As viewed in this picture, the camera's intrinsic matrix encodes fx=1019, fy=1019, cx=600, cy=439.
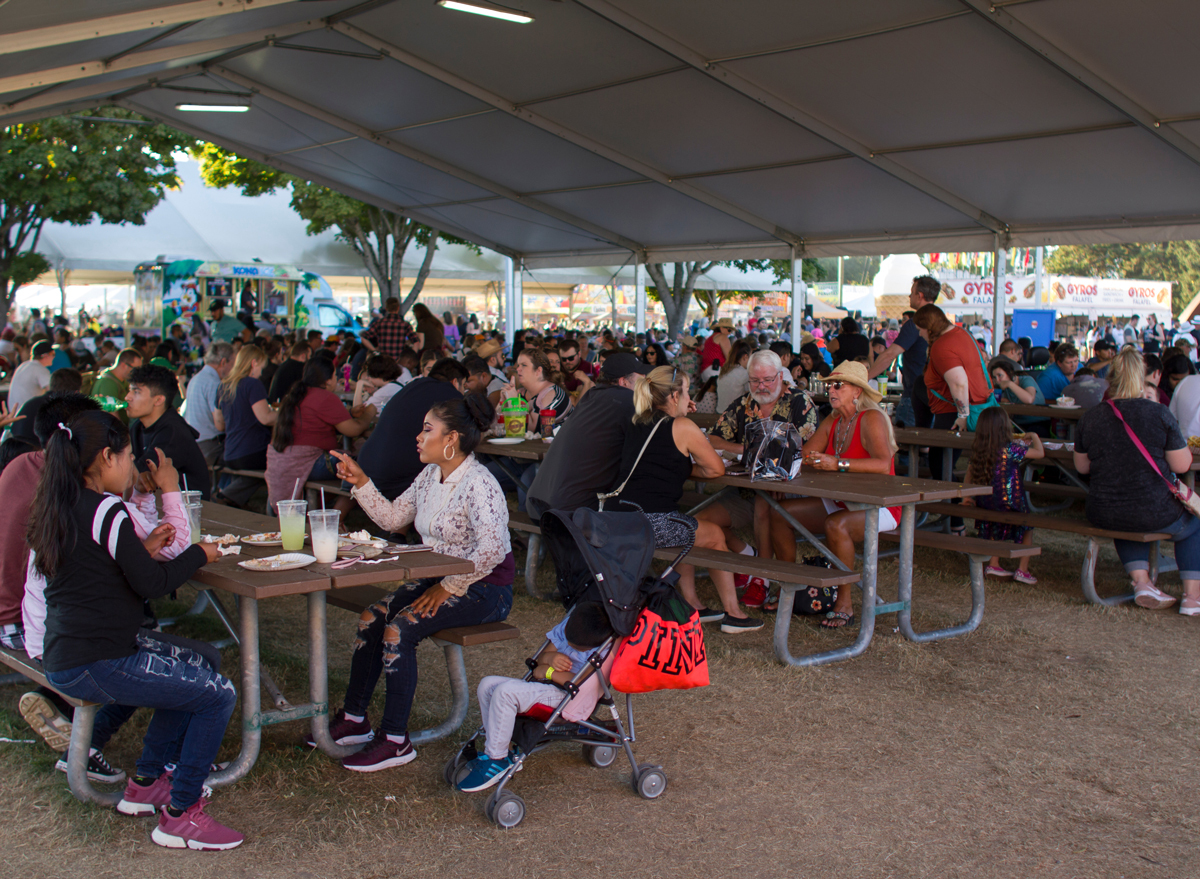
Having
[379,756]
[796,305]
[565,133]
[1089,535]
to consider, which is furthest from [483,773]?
[796,305]

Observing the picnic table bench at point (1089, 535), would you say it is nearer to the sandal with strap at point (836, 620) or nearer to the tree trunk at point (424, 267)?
the sandal with strap at point (836, 620)

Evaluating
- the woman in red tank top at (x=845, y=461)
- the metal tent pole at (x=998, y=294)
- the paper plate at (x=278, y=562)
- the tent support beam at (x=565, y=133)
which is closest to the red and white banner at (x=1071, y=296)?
the tent support beam at (x=565, y=133)

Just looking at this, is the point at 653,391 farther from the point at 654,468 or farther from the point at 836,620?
the point at 836,620

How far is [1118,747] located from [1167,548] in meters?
3.48

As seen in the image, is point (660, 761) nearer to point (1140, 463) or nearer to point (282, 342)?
point (1140, 463)

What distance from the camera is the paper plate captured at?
3.14 metres

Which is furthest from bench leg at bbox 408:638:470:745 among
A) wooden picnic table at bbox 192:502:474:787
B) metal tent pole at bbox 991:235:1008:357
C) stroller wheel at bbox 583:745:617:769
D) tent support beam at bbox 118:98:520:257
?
tent support beam at bbox 118:98:520:257

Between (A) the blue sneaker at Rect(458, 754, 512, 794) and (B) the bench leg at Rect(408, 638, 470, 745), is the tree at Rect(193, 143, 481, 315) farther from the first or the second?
(A) the blue sneaker at Rect(458, 754, 512, 794)

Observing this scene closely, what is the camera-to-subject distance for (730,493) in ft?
19.2

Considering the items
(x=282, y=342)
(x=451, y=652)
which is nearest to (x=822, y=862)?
(x=451, y=652)

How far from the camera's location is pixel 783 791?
3328 mm

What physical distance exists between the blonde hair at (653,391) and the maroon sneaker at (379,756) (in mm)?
1863

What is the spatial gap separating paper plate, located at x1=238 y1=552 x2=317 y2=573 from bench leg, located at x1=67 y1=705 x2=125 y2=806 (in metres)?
0.60

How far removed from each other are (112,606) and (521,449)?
374cm
